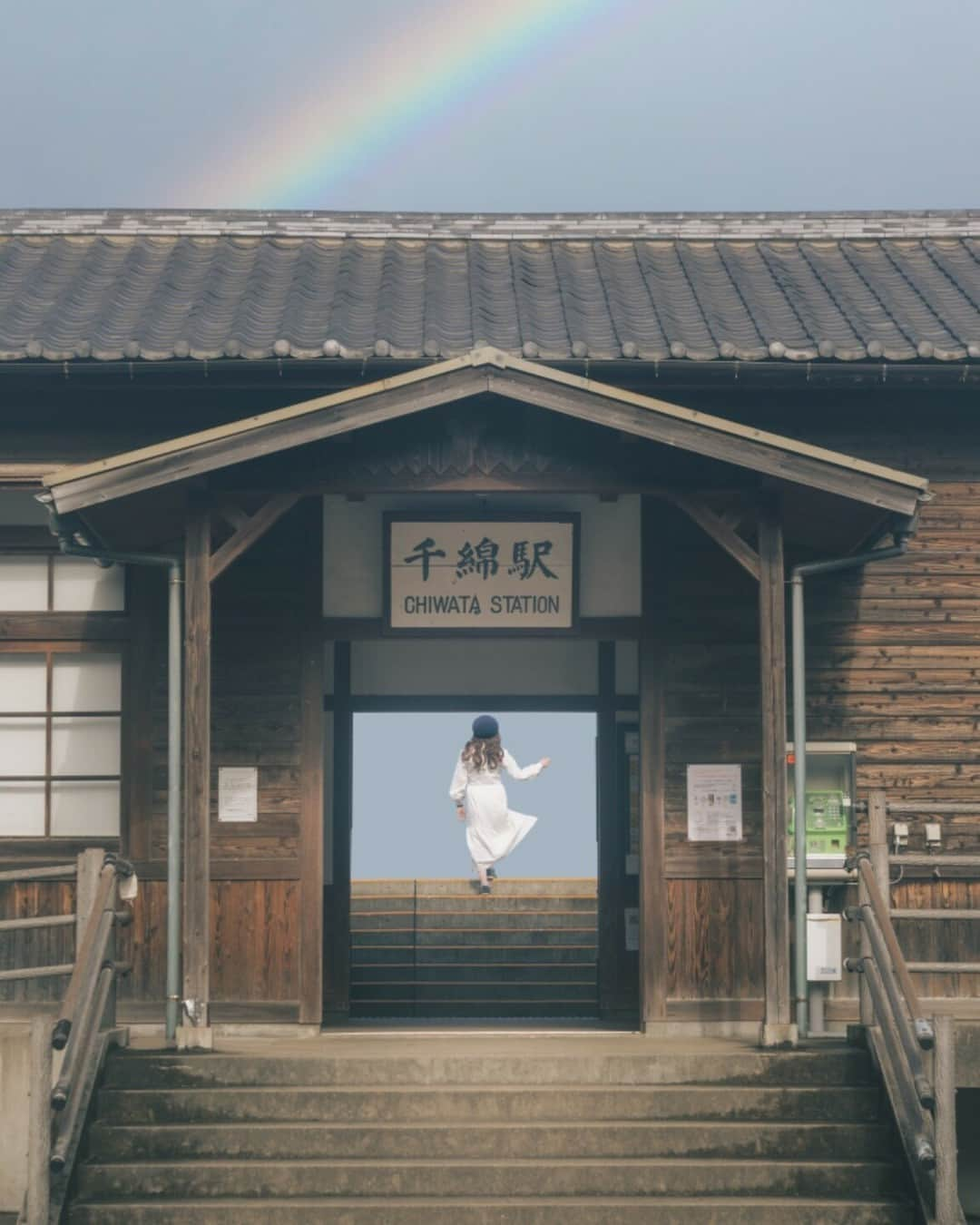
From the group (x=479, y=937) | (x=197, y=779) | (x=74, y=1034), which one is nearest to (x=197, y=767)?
Answer: (x=197, y=779)

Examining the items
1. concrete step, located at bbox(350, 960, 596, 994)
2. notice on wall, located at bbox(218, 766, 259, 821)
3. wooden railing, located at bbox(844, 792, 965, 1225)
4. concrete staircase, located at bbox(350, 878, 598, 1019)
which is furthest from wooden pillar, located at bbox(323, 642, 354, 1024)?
wooden railing, located at bbox(844, 792, 965, 1225)

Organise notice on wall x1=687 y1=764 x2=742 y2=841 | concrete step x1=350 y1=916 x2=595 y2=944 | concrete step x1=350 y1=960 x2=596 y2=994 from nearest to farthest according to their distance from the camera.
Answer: notice on wall x1=687 y1=764 x2=742 y2=841 < concrete step x1=350 y1=960 x2=596 y2=994 < concrete step x1=350 y1=916 x2=595 y2=944

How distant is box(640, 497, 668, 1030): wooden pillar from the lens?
12453mm

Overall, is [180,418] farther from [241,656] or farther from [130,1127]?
[130,1127]

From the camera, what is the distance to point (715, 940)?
12.4 metres

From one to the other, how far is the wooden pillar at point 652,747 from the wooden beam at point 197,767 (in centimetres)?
298

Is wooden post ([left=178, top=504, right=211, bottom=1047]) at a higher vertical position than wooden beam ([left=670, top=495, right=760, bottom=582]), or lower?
lower

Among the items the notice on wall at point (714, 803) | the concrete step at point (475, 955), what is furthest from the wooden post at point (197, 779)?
the concrete step at point (475, 955)

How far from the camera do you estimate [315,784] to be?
41.2ft

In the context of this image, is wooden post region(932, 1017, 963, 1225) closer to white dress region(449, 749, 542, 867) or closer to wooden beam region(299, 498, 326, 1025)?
wooden beam region(299, 498, 326, 1025)

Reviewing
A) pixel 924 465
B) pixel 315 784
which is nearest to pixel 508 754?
pixel 315 784

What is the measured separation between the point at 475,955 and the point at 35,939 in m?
4.91

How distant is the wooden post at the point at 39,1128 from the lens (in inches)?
346

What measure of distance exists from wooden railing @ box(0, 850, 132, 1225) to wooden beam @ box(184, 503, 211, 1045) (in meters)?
0.36
